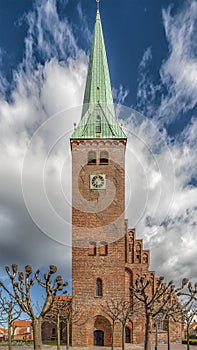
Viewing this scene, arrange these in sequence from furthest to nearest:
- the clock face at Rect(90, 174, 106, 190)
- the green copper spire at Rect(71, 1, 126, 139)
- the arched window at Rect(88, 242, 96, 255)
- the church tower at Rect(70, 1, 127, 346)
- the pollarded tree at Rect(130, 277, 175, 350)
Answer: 1. the green copper spire at Rect(71, 1, 126, 139)
2. the clock face at Rect(90, 174, 106, 190)
3. the arched window at Rect(88, 242, 96, 255)
4. the church tower at Rect(70, 1, 127, 346)
5. the pollarded tree at Rect(130, 277, 175, 350)

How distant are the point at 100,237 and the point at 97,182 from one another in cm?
674

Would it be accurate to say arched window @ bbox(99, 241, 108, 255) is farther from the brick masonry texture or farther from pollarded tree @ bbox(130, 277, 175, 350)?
pollarded tree @ bbox(130, 277, 175, 350)

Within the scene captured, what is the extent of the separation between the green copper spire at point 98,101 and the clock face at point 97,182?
5.36 meters

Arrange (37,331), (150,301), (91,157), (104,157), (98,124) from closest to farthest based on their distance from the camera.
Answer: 1. (37,331)
2. (150,301)
3. (91,157)
4. (104,157)
5. (98,124)

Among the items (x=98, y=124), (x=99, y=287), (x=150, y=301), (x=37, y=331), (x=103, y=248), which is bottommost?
(x=37, y=331)

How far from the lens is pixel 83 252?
165 feet

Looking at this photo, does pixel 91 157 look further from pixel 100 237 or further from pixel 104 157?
pixel 100 237

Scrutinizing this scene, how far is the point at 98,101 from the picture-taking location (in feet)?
191

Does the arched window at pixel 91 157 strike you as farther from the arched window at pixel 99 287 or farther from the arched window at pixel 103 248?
the arched window at pixel 99 287

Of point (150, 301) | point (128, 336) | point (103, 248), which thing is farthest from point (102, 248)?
point (150, 301)

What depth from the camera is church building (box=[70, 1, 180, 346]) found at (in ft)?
159

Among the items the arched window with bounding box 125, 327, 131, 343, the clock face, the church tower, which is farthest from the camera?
the clock face

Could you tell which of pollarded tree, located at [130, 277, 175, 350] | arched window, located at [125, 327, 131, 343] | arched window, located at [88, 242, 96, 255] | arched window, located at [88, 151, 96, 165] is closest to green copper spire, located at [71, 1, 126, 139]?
arched window, located at [88, 151, 96, 165]

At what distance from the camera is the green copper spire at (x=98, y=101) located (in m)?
55.0
